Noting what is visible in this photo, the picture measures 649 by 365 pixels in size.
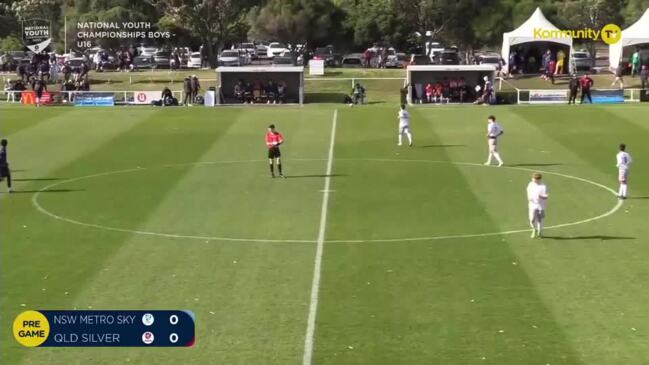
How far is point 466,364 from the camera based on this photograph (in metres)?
16.6

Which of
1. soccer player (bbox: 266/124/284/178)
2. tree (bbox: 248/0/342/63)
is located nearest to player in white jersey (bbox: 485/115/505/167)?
soccer player (bbox: 266/124/284/178)

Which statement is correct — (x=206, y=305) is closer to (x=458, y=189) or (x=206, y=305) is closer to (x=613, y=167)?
(x=458, y=189)

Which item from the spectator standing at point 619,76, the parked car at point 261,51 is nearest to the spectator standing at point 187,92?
the spectator standing at point 619,76

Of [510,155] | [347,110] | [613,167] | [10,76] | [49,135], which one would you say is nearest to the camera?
[613,167]

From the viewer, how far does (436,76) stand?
214 ft

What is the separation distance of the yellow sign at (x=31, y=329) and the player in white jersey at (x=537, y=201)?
12.1m

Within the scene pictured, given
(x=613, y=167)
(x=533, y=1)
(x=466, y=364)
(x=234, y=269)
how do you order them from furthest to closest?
1. (x=533, y=1)
2. (x=613, y=167)
3. (x=234, y=269)
4. (x=466, y=364)

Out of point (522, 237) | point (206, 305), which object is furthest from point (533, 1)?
point (206, 305)

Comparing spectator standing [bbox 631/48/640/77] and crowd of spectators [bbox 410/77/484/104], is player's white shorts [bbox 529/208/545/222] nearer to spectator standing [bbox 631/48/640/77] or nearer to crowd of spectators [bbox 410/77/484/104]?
crowd of spectators [bbox 410/77/484/104]

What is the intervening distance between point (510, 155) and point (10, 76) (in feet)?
170

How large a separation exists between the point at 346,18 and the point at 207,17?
56.0 ft

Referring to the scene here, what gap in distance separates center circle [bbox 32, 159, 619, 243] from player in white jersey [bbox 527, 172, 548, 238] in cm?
87

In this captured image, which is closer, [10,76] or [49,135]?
[49,135]

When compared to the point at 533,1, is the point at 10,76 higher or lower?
lower
